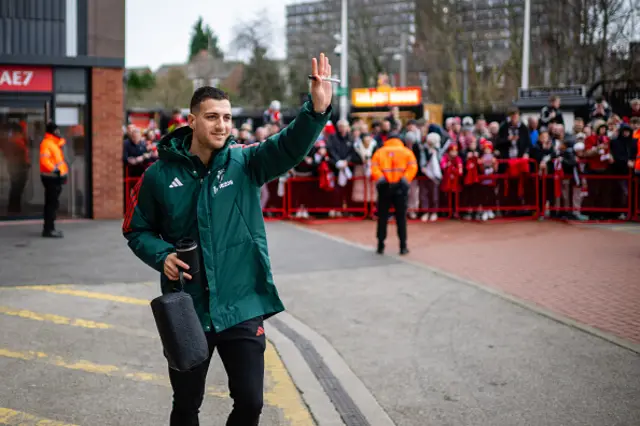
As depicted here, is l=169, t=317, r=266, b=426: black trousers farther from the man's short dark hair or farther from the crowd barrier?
the crowd barrier

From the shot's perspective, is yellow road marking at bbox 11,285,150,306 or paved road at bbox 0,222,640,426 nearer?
paved road at bbox 0,222,640,426

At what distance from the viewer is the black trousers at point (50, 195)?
13.1m

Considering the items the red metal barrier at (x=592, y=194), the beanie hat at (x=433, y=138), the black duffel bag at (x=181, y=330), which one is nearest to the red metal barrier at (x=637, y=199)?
the red metal barrier at (x=592, y=194)

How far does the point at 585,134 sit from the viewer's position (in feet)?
55.2

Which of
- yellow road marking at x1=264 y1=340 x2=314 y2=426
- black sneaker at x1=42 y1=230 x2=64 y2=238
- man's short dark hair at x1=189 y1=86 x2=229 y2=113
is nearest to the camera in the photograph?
man's short dark hair at x1=189 y1=86 x2=229 y2=113

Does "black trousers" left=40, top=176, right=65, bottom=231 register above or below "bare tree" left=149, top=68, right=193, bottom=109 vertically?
below

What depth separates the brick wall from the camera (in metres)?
16.3

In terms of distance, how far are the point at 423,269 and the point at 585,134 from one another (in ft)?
26.1

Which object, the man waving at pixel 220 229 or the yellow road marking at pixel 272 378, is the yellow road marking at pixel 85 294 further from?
the man waving at pixel 220 229

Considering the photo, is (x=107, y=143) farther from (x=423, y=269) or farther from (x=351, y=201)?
(x=423, y=269)

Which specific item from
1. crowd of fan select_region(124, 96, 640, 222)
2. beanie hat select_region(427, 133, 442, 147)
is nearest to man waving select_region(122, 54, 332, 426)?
crowd of fan select_region(124, 96, 640, 222)

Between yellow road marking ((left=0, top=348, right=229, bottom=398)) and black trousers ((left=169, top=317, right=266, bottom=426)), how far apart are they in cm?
173

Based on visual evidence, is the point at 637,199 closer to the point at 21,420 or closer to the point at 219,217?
the point at 21,420

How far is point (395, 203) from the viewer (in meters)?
11.8
